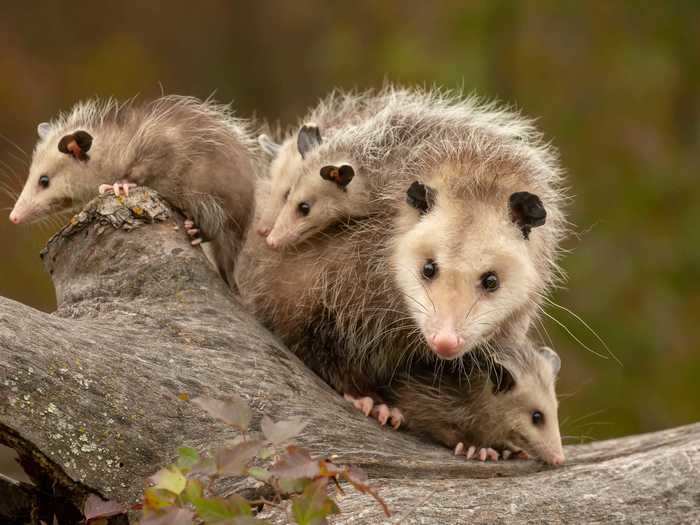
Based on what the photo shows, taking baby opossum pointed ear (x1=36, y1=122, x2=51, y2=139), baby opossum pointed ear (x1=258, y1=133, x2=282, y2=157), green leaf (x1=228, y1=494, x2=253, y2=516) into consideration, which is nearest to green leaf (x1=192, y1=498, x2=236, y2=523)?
green leaf (x1=228, y1=494, x2=253, y2=516)

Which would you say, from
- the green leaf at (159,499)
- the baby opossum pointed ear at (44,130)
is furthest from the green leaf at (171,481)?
the baby opossum pointed ear at (44,130)

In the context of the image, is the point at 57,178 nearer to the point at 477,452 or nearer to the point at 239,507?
the point at 477,452

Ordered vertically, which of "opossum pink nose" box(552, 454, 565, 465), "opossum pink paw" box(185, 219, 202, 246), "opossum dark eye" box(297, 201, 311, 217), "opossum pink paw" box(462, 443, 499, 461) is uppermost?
"opossum dark eye" box(297, 201, 311, 217)

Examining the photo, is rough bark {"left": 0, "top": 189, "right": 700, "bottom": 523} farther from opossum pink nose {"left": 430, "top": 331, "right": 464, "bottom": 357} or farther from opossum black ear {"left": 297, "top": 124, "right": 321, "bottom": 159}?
opossum black ear {"left": 297, "top": 124, "right": 321, "bottom": 159}

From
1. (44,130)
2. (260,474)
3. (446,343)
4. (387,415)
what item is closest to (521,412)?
(387,415)

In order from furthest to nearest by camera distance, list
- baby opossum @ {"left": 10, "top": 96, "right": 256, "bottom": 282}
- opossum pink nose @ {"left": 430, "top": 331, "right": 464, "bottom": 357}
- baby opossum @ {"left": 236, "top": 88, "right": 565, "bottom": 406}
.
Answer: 1. baby opossum @ {"left": 10, "top": 96, "right": 256, "bottom": 282}
2. baby opossum @ {"left": 236, "top": 88, "right": 565, "bottom": 406}
3. opossum pink nose @ {"left": 430, "top": 331, "right": 464, "bottom": 357}

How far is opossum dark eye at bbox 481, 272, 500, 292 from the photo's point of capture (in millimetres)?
2750

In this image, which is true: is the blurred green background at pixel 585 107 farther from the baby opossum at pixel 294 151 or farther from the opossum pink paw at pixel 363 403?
the opossum pink paw at pixel 363 403

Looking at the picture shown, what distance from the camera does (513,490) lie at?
248cm

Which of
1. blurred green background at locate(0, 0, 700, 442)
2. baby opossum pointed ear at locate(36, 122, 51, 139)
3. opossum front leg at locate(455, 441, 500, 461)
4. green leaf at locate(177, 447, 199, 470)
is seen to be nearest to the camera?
green leaf at locate(177, 447, 199, 470)

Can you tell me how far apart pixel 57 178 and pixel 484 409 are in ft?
4.88

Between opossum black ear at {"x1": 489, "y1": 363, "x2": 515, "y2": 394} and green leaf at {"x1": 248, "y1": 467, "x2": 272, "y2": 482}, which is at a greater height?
opossum black ear at {"x1": 489, "y1": 363, "x2": 515, "y2": 394}

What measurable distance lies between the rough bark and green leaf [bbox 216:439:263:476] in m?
0.49

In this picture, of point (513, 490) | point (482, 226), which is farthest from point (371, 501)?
point (482, 226)
